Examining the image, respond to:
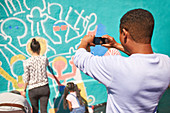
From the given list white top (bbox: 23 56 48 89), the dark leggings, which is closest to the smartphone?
white top (bbox: 23 56 48 89)

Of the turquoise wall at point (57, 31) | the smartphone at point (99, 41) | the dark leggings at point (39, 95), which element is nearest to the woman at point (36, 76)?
the dark leggings at point (39, 95)

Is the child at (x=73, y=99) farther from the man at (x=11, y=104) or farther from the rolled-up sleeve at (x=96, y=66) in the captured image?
the rolled-up sleeve at (x=96, y=66)

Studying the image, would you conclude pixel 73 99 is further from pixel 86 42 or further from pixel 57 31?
pixel 86 42

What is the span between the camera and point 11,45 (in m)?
2.87

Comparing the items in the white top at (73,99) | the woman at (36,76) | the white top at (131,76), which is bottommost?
the white top at (73,99)

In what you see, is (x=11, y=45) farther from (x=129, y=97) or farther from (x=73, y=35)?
(x=129, y=97)

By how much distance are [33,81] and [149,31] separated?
2.15m

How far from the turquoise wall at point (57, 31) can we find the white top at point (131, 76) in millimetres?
2274

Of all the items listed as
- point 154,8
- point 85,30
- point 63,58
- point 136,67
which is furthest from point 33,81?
point 154,8

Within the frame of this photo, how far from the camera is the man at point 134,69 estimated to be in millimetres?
786

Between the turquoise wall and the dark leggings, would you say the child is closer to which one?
the turquoise wall

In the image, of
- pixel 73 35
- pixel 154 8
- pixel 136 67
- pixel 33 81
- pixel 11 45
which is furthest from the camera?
pixel 154 8

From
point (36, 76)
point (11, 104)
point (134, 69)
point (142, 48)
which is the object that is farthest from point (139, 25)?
point (36, 76)

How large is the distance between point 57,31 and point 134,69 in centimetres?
248
